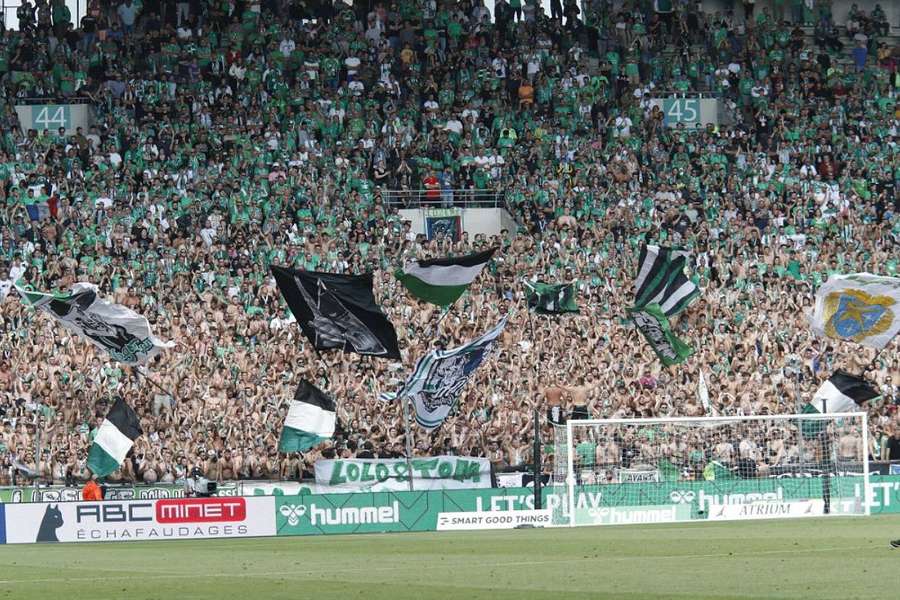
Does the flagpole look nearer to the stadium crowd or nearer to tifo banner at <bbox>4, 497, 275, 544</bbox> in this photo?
the stadium crowd

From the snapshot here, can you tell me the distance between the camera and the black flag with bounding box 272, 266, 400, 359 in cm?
3020

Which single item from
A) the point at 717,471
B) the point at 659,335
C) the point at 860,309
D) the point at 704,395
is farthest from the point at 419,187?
the point at 860,309

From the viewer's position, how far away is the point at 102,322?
31.3 metres

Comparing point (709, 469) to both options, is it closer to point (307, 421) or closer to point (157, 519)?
point (307, 421)

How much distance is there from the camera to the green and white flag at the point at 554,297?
35906 millimetres

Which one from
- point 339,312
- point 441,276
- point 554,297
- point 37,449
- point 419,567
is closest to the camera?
point 419,567

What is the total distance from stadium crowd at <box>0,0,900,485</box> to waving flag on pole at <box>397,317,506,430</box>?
278 cm

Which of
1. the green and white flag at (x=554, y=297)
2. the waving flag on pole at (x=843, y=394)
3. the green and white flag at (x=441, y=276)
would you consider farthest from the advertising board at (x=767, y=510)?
the green and white flag at (x=554, y=297)

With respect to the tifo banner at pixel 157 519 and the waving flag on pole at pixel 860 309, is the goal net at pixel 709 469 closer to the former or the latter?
the waving flag on pole at pixel 860 309

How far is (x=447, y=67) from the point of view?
48.1 m

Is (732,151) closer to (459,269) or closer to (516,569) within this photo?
(459,269)

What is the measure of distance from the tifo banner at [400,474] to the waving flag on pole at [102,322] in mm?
4127

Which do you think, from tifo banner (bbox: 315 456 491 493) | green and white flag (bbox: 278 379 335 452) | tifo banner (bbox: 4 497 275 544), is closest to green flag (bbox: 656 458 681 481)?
tifo banner (bbox: 315 456 491 493)

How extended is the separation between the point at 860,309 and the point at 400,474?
31.3 ft
